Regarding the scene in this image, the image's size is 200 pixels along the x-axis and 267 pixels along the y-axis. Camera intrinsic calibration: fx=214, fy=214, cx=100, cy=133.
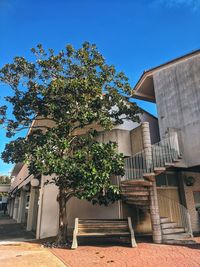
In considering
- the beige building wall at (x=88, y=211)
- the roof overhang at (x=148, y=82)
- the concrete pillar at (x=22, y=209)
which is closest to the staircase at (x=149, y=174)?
the beige building wall at (x=88, y=211)

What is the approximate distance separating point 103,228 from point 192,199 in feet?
20.0

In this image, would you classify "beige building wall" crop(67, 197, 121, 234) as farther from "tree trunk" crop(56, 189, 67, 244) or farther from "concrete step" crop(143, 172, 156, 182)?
"concrete step" crop(143, 172, 156, 182)

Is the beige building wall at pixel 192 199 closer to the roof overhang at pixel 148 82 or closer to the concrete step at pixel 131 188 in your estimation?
the concrete step at pixel 131 188

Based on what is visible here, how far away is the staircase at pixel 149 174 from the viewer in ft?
27.1

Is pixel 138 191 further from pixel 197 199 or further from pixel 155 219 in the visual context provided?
pixel 197 199

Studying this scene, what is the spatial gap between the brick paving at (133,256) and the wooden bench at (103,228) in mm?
458

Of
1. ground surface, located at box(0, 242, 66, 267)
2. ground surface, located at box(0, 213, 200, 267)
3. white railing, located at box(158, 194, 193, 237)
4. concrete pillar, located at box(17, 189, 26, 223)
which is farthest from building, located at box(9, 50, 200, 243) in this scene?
concrete pillar, located at box(17, 189, 26, 223)

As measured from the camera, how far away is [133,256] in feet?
21.0

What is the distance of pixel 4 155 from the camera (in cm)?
915

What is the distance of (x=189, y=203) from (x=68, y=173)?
7.39 metres

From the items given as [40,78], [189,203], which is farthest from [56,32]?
[189,203]

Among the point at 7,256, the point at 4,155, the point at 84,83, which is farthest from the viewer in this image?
the point at 4,155

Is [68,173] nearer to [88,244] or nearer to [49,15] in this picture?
[88,244]

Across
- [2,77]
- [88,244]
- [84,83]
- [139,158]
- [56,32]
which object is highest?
[56,32]
